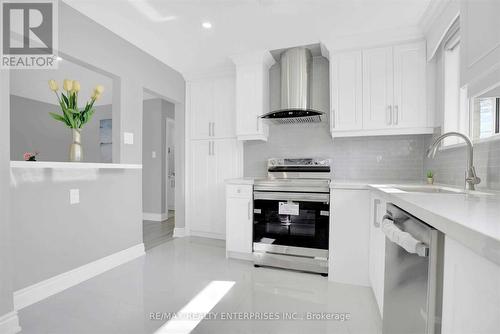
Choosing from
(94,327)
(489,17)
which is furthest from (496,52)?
(94,327)

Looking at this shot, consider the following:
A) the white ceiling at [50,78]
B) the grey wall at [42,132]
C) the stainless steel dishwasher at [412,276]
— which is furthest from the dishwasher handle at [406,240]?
the grey wall at [42,132]

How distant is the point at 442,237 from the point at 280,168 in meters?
2.31

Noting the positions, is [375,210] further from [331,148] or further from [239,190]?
[239,190]

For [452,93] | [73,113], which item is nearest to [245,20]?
[73,113]

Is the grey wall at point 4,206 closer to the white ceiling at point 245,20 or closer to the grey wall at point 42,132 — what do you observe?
the white ceiling at point 245,20

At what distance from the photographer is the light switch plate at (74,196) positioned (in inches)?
83.5

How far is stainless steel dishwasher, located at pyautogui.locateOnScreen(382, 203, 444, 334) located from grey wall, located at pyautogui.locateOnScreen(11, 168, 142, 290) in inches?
96.2

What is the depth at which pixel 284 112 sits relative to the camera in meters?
2.77

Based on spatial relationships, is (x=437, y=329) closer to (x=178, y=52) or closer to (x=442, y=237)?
(x=442, y=237)

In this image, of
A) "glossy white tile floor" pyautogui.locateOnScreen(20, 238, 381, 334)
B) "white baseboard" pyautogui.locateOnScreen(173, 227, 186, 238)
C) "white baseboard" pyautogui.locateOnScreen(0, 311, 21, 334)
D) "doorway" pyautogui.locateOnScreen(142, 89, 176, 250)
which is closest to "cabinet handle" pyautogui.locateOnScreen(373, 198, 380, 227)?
"glossy white tile floor" pyautogui.locateOnScreen(20, 238, 381, 334)

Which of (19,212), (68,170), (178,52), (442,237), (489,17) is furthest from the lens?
(178,52)

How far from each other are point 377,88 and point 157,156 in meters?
4.02

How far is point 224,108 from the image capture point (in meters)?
3.42
